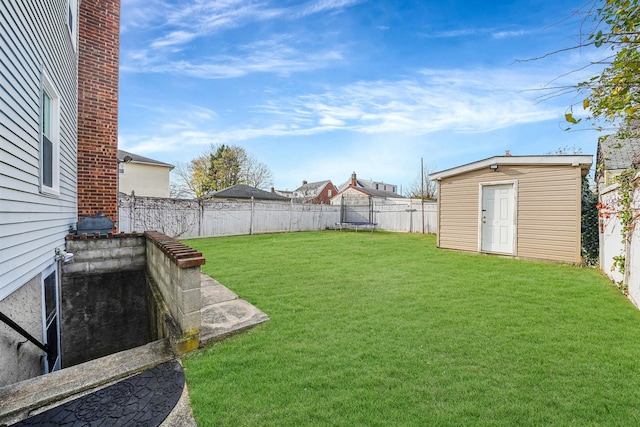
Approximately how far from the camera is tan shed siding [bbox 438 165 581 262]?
249 inches

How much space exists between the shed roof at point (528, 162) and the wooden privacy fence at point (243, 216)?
5298 millimetres

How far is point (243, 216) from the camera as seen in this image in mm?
12602

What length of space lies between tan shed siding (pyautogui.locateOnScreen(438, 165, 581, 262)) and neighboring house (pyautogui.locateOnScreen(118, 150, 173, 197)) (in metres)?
18.9

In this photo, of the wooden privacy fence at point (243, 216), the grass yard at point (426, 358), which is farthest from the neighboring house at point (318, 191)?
the grass yard at point (426, 358)

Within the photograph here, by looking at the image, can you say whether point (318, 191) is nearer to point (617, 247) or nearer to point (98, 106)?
point (98, 106)

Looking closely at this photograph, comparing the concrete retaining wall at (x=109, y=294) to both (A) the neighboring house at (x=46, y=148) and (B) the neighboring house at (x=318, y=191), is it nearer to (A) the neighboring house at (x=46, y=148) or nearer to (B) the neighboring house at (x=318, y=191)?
(A) the neighboring house at (x=46, y=148)

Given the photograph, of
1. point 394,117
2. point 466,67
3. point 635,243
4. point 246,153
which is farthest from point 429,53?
point 246,153

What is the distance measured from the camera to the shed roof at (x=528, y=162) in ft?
20.2

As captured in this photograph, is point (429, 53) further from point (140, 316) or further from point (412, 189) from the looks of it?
point (412, 189)

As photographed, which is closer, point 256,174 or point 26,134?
point 26,134

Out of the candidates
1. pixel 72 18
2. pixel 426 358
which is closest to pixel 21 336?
pixel 426 358

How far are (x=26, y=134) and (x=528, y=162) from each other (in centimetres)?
905

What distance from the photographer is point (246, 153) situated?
2912 cm

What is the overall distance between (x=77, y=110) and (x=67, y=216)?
2355mm
